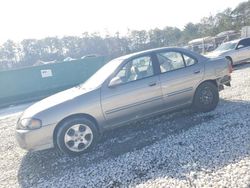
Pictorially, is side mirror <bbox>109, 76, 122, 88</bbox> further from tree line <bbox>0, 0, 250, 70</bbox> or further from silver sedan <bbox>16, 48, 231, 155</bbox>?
tree line <bbox>0, 0, 250, 70</bbox>

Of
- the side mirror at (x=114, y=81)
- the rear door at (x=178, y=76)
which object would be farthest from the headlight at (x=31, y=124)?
the rear door at (x=178, y=76)

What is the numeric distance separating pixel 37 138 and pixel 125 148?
152 centimetres

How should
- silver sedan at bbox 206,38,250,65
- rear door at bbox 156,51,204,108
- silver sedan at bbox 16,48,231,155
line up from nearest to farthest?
silver sedan at bbox 16,48,231,155 → rear door at bbox 156,51,204,108 → silver sedan at bbox 206,38,250,65

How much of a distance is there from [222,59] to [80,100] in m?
3.55

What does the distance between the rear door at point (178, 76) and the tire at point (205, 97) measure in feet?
0.54

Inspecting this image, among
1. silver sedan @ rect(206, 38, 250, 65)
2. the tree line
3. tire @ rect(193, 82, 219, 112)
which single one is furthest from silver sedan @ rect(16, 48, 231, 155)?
the tree line

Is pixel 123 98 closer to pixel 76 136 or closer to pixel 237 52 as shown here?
pixel 76 136

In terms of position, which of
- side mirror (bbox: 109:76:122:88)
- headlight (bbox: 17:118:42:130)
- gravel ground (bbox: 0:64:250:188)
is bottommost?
gravel ground (bbox: 0:64:250:188)

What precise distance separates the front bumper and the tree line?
153 ft

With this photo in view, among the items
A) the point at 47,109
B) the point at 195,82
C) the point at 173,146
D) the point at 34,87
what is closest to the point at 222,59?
the point at 195,82

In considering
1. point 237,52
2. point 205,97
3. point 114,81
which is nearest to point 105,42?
point 237,52

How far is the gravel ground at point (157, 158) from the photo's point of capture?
350 centimetres

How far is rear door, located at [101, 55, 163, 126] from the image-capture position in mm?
4906

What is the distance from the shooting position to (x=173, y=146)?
4434 millimetres
